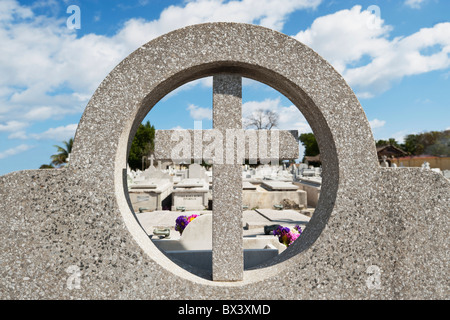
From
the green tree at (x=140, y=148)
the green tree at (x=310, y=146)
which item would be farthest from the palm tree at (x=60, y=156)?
the green tree at (x=310, y=146)

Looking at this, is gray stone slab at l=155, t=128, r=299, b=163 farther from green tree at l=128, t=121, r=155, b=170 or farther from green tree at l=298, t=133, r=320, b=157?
green tree at l=298, t=133, r=320, b=157

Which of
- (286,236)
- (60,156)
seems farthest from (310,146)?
(286,236)

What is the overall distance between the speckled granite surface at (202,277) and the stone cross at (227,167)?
0.61 ft

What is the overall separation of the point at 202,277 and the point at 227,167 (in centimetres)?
115

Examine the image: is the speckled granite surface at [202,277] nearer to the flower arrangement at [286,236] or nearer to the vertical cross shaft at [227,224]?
the vertical cross shaft at [227,224]

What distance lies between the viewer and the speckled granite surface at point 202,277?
8.05ft

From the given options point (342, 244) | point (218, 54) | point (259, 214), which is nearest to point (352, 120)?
point (342, 244)

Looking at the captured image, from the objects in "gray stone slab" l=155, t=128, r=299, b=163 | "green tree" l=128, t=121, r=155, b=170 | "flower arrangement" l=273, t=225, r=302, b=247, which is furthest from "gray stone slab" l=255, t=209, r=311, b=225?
"green tree" l=128, t=121, r=155, b=170

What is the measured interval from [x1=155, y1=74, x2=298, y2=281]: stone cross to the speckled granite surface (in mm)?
185

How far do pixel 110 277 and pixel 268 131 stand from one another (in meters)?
2.07

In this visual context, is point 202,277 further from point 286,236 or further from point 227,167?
point 286,236

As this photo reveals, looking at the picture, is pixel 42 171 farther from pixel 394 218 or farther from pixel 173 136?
pixel 394 218

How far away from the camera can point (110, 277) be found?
96.5 inches
